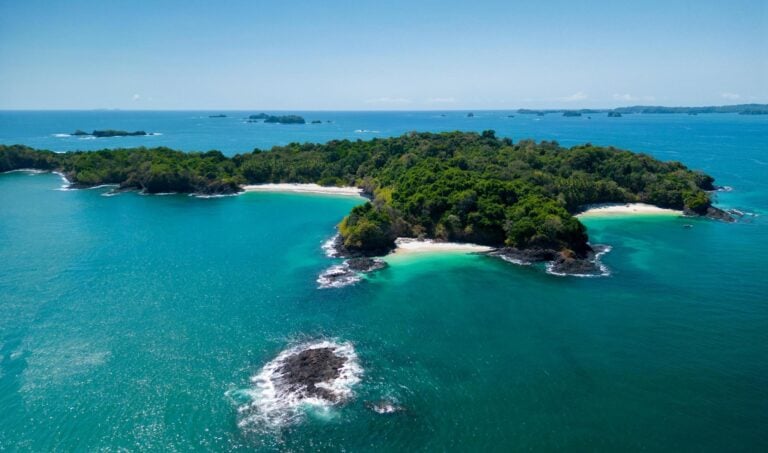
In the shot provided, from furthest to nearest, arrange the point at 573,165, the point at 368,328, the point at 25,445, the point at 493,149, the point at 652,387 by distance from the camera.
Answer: the point at 493,149
the point at 573,165
the point at 368,328
the point at 652,387
the point at 25,445

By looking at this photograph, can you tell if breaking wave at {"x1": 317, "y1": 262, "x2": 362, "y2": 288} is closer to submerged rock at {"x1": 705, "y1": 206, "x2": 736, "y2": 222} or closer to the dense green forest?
the dense green forest

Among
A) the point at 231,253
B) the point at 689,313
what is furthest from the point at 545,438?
the point at 231,253

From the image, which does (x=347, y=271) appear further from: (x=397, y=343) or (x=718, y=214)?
(x=718, y=214)

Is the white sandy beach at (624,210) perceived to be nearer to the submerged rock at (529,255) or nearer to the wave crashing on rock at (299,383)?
the submerged rock at (529,255)

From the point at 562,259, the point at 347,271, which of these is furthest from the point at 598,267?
the point at 347,271

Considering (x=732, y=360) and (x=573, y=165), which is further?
(x=573, y=165)

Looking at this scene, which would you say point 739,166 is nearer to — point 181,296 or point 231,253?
point 231,253

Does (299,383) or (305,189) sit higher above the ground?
(305,189)
